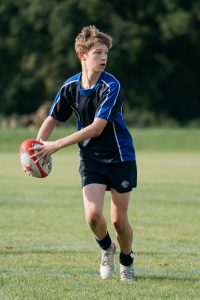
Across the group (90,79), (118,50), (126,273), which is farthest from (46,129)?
(118,50)

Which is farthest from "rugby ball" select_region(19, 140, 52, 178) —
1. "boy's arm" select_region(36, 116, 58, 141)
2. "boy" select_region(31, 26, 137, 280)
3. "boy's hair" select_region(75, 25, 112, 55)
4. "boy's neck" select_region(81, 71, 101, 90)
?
"boy's hair" select_region(75, 25, 112, 55)

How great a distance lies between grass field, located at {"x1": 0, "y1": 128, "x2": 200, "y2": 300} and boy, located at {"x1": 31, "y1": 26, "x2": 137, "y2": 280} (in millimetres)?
501

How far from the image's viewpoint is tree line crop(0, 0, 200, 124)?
54.2 meters

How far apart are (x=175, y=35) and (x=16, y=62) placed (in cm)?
1195

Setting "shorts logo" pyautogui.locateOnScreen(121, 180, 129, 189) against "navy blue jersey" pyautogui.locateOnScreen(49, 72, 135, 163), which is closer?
"navy blue jersey" pyautogui.locateOnScreen(49, 72, 135, 163)

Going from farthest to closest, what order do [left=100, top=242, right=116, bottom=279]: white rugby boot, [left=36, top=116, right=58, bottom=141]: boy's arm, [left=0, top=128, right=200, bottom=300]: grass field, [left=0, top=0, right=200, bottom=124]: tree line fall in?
[left=0, top=0, right=200, bottom=124]: tree line, [left=36, top=116, right=58, bottom=141]: boy's arm, [left=100, top=242, right=116, bottom=279]: white rugby boot, [left=0, top=128, right=200, bottom=300]: grass field

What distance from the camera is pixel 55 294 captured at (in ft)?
22.6

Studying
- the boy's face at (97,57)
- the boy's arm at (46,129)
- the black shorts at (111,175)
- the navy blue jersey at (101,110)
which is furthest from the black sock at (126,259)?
the boy's face at (97,57)

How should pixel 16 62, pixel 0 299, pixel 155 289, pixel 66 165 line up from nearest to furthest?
pixel 0 299 → pixel 155 289 → pixel 66 165 → pixel 16 62

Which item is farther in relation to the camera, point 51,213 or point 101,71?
point 51,213

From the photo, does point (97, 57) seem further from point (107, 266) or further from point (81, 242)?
point (81, 242)

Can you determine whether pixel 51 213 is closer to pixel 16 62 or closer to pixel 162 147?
pixel 162 147

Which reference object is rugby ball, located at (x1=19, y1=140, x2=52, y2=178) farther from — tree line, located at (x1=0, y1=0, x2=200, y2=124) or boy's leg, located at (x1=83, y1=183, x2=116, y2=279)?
tree line, located at (x1=0, y1=0, x2=200, y2=124)

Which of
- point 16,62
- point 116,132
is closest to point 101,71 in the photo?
point 116,132
